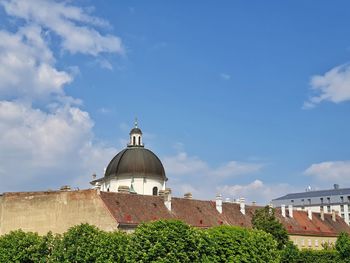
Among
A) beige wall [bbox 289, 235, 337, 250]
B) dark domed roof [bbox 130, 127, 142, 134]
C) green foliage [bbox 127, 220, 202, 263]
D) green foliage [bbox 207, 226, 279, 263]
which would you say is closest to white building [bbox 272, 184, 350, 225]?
beige wall [bbox 289, 235, 337, 250]

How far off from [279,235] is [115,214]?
73.0ft

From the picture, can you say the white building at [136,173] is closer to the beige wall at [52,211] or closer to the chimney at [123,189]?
the chimney at [123,189]

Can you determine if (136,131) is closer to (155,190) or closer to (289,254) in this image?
(155,190)

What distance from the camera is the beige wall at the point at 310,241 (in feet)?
314

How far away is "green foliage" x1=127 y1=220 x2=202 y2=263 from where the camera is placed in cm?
5594

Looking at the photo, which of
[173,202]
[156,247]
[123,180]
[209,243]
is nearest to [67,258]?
[156,247]

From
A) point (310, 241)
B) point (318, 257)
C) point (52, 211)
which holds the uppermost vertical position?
point (52, 211)

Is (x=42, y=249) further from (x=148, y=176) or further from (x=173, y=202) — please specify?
(x=148, y=176)

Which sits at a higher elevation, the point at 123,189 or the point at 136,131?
the point at 136,131

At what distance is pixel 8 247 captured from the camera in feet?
207

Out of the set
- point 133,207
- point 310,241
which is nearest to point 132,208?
point 133,207

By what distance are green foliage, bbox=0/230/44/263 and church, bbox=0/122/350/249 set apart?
1065cm

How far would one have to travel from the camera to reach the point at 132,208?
7688cm

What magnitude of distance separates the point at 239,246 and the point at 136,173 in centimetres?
3325
